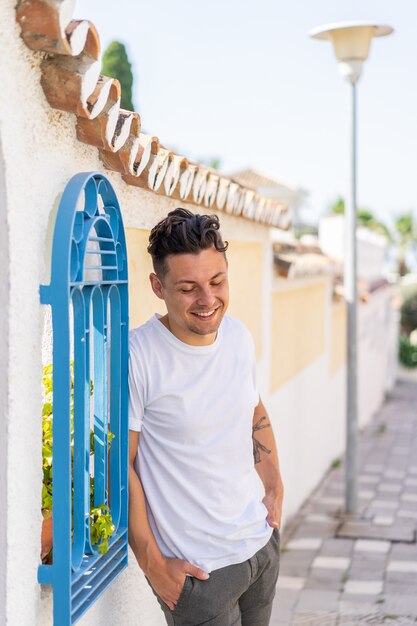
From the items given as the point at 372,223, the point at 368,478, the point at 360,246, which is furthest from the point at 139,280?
the point at 372,223

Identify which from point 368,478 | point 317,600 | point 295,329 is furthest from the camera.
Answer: point 368,478

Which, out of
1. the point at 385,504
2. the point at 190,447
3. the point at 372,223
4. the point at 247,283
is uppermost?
the point at 372,223

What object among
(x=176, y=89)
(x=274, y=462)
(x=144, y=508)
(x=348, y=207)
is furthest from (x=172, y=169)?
(x=176, y=89)

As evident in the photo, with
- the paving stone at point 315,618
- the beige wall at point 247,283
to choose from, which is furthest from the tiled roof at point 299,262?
the paving stone at point 315,618

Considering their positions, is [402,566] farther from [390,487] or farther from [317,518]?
[390,487]

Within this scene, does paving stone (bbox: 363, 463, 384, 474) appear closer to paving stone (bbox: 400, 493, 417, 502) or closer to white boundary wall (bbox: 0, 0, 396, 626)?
paving stone (bbox: 400, 493, 417, 502)

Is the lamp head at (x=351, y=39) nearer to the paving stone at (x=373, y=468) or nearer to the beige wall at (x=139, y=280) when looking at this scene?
the beige wall at (x=139, y=280)

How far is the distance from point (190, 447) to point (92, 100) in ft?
3.12

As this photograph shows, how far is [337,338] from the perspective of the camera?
415 inches

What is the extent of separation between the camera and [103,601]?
115 inches

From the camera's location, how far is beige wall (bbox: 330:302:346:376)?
10109mm

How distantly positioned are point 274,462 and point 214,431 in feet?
1.51

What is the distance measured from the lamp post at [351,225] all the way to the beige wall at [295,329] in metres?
0.47

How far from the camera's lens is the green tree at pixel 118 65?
23.9 ft
